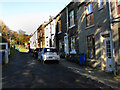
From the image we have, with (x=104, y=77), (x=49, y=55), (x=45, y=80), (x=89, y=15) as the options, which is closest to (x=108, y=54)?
(x=104, y=77)

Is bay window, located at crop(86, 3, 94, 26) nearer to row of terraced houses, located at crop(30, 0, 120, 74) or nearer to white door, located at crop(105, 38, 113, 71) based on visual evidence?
row of terraced houses, located at crop(30, 0, 120, 74)

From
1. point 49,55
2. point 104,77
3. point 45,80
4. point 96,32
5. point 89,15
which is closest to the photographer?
point 45,80

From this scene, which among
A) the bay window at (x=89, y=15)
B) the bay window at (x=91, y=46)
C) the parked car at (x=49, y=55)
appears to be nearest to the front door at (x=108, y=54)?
the bay window at (x=91, y=46)

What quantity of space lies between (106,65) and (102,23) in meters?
3.23

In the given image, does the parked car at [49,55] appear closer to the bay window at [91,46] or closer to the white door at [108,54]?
the bay window at [91,46]

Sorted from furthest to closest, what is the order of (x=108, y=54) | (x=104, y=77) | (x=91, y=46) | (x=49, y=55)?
(x=49, y=55) → (x=91, y=46) → (x=108, y=54) → (x=104, y=77)

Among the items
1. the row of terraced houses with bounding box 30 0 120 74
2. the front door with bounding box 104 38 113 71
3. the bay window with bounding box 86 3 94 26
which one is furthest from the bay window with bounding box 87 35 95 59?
the front door with bounding box 104 38 113 71

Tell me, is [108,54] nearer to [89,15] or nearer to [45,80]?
[89,15]

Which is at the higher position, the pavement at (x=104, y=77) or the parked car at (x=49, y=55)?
the parked car at (x=49, y=55)

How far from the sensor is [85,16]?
12703mm

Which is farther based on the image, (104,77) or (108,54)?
(108,54)

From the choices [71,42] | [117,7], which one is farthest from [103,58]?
[71,42]

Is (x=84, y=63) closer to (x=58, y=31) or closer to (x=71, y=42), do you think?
(x=71, y=42)

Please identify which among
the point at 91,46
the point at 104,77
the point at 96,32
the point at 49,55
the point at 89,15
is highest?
the point at 89,15
